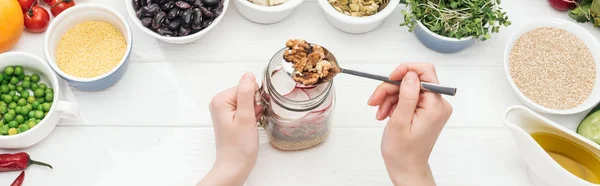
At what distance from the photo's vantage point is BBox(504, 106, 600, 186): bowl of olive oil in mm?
1177

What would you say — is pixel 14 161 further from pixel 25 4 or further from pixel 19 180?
pixel 25 4

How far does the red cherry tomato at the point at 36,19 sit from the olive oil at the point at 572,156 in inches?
43.7

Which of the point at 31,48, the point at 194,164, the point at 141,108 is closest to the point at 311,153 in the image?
the point at 194,164

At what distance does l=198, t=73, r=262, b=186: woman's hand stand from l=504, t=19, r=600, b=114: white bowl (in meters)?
0.59

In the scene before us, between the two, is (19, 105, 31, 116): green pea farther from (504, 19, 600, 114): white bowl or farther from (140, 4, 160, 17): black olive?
(504, 19, 600, 114): white bowl

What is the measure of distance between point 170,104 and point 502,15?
30.4 inches

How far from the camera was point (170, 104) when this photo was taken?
1392 millimetres

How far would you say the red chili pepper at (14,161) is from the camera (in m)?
1.28

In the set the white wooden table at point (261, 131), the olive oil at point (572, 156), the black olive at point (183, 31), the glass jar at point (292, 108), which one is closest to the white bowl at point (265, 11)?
the white wooden table at point (261, 131)

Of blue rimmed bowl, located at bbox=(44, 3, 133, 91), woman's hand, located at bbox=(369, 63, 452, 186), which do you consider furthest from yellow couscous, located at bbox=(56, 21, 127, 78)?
woman's hand, located at bbox=(369, 63, 452, 186)

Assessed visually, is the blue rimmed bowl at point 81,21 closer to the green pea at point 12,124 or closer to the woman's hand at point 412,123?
the green pea at point 12,124

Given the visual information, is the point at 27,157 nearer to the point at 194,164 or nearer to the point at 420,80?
the point at 194,164

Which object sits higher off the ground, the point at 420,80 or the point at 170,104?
the point at 420,80

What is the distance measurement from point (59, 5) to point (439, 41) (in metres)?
0.89
